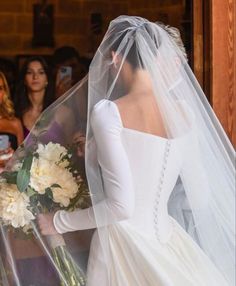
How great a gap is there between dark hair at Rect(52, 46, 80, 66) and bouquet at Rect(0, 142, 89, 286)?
1691 millimetres

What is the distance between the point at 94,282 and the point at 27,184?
0.96 feet

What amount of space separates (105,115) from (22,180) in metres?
0.25

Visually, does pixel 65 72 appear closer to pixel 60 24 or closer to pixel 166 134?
pixel 60 24

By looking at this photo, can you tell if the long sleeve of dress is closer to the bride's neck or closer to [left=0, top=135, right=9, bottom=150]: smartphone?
the bride's neck

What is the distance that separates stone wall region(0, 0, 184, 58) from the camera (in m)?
3.61

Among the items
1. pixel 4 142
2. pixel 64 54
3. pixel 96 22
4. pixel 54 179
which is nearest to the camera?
pixel 54 179

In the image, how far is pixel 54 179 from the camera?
1.53 m

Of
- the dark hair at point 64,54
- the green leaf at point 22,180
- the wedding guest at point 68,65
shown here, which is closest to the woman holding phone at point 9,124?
the wedding guest at point 68,65

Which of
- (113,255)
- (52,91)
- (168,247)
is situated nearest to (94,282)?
(113,255)

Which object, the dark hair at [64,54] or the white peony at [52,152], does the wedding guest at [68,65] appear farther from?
the white peony at [52,152]

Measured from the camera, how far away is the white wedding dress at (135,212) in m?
1.44

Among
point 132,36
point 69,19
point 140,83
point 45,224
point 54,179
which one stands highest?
point 69,19

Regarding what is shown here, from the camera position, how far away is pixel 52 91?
2.82 m

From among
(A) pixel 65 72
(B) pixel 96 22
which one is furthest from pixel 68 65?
(B) pixel 96 22
